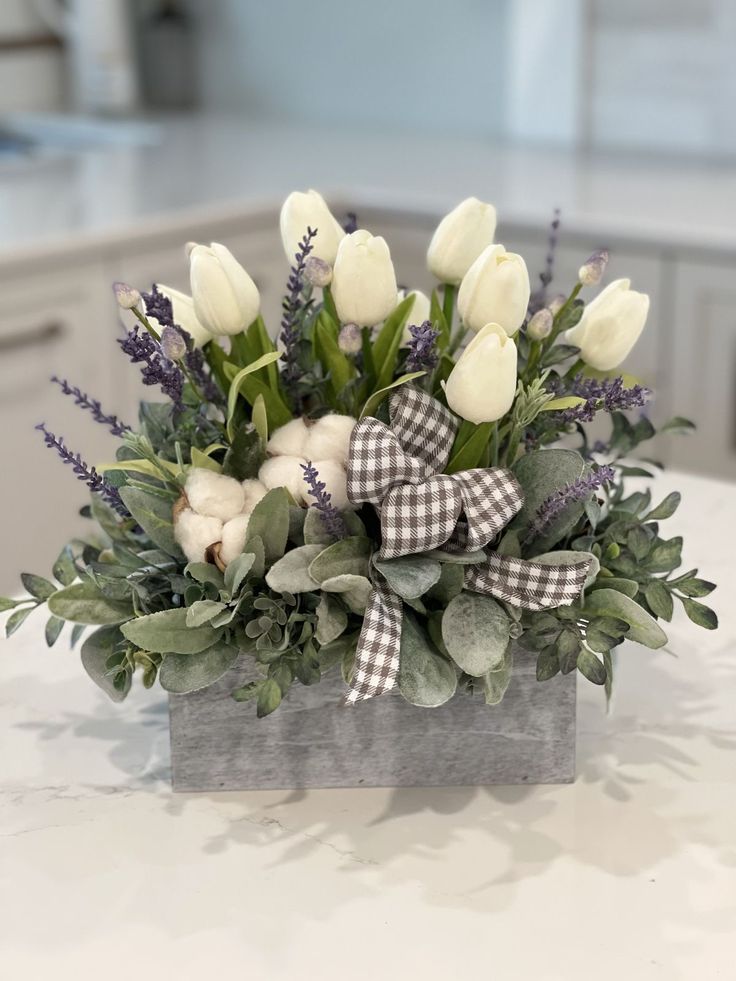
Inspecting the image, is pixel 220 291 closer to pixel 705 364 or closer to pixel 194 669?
pixel 194 669

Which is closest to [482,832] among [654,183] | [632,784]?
[632,784]

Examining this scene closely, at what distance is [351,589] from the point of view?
0.78 metres

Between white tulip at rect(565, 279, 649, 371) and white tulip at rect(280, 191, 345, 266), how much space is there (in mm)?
166

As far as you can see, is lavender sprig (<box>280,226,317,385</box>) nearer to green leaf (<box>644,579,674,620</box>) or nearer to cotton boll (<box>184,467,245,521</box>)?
cotton boll (<box>184,467,245,521</box>)

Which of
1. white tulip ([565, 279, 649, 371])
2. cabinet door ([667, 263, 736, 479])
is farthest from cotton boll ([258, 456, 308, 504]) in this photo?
cabinet door ([667, 263, 736, 479])

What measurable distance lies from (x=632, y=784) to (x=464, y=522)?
0.22 meters

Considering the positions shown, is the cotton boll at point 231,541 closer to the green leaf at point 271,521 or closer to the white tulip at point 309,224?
the green leaf at point 271,521

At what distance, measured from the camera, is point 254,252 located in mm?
2342

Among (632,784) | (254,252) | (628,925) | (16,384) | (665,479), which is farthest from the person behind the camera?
(254,252)

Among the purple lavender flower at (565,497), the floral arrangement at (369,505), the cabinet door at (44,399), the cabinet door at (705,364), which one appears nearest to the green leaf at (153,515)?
the floral arrangement at (369,505)

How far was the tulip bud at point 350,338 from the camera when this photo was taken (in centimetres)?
81

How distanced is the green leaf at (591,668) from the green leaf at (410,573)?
97 mm

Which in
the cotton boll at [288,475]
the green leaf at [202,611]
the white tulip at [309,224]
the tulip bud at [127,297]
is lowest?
the green leaf at [202,611]

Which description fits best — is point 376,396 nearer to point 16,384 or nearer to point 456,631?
point 456,631
